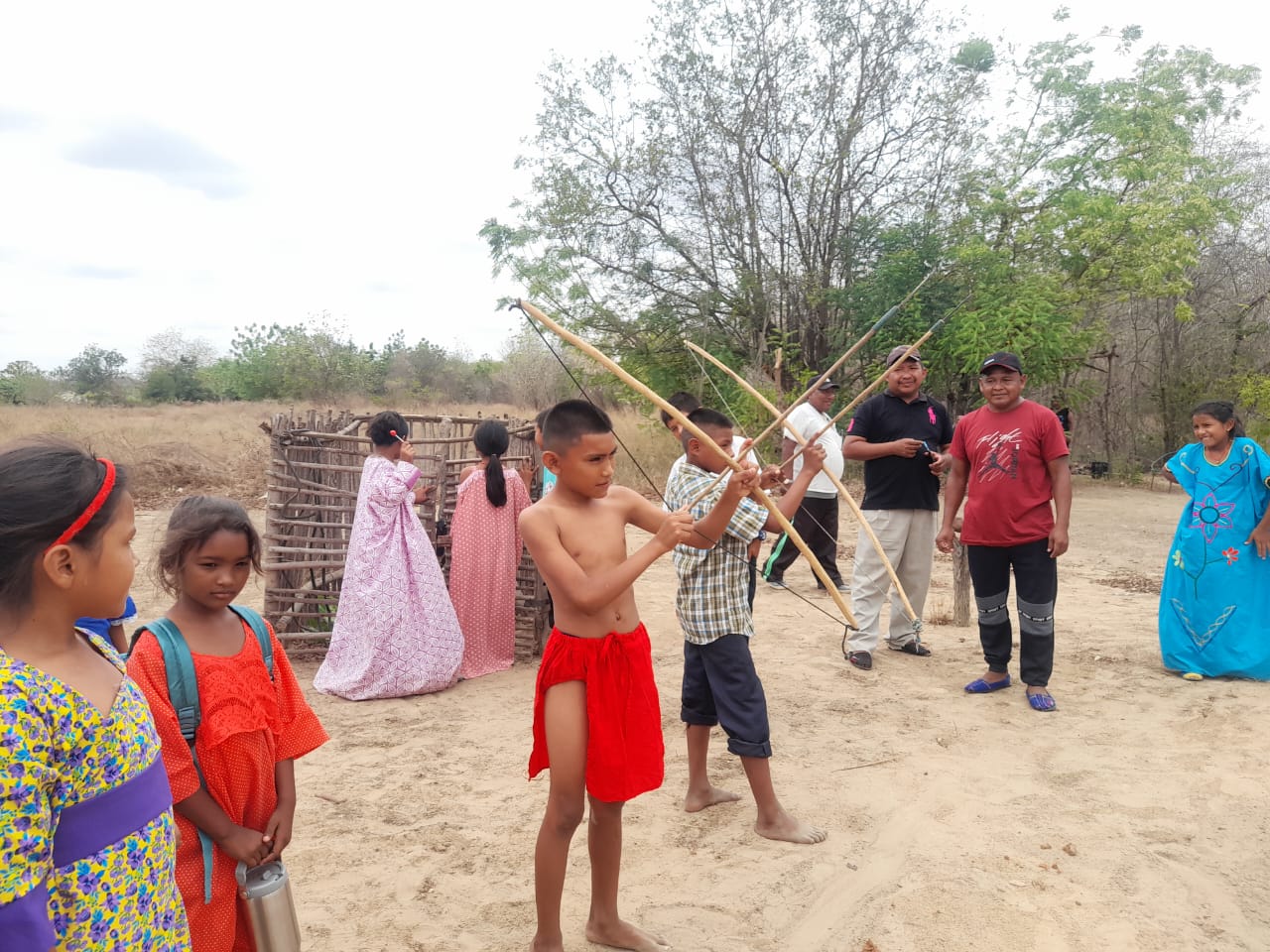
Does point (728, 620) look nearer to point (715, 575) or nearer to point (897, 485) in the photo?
point (715, 575)

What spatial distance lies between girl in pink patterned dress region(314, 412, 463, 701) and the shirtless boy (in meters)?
2.82

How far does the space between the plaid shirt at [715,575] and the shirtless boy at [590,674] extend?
2.18 feet

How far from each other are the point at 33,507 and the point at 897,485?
4849mm

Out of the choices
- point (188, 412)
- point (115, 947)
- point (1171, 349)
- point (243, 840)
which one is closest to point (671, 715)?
point (243, 840)

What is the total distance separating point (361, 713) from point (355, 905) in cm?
210

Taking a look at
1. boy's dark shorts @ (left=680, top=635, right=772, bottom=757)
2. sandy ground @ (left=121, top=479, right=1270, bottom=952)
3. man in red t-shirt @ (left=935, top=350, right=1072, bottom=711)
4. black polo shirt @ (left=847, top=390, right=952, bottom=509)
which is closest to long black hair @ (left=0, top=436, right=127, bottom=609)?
sandy ground @ (left=121, top=479, right=1270, bottom=952)

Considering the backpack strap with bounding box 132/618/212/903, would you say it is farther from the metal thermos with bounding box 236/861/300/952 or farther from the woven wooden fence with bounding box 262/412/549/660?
the woven wooden fence with bounding box 262/412/549/660

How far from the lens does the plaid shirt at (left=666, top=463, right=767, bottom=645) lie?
3207 mm

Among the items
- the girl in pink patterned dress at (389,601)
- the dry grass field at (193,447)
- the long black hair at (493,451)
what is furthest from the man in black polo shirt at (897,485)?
the dry grass field at (193,447)

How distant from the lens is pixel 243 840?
1.93 m

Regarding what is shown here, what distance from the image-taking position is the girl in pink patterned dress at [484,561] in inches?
219

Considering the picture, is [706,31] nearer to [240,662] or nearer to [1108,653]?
[1108,653]

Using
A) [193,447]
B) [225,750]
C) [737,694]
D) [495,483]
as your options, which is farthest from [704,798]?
[193,447]

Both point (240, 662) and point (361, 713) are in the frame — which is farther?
point (361, 713)
